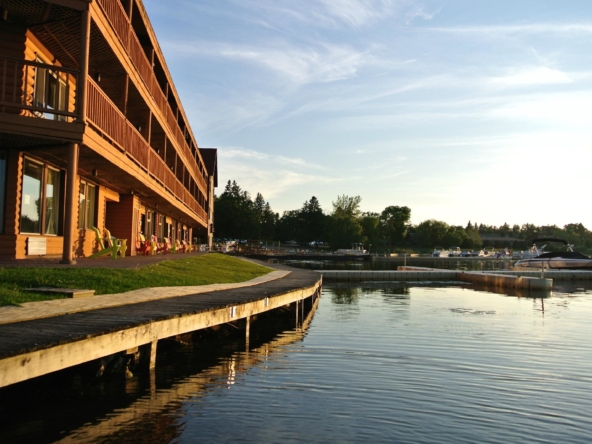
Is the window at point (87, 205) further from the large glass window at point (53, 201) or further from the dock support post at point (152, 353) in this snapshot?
the dock support post at point (152, 353)

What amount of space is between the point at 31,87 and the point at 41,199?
3.05 meters

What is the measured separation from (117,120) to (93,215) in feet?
19.1

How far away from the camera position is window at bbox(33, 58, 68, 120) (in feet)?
50.3

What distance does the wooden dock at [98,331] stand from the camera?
262 inches

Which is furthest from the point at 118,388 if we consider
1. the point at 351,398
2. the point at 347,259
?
the point at 347,259

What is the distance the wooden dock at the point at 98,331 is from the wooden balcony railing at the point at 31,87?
4.95 metres

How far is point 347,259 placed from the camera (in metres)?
84.3

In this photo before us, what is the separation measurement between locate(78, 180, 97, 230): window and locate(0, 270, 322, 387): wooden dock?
24.2 ft

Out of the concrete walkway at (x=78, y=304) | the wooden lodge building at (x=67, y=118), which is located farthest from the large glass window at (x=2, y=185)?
the concrete walkway at (x=78, y=304)

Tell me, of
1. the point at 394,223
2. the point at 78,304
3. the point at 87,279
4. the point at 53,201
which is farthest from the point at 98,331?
the point at 394,223

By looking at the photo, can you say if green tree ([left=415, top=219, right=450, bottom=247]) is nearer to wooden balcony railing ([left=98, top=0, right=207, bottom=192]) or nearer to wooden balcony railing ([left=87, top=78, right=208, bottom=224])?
Result: wooden balcony railing ([left=98, top=0, right=207, bottom=192])

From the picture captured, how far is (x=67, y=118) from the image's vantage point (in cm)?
1656

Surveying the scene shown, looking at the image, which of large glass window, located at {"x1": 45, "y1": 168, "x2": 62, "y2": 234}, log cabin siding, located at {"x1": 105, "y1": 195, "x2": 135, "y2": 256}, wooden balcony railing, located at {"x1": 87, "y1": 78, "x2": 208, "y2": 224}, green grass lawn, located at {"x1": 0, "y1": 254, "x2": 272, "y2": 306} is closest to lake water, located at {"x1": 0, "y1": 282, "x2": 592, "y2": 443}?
green grass lawn, located at {"x1": 0, "y1": 254, "x2": 272, "y2": 306}

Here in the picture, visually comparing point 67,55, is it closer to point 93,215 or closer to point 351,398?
point 93,215
